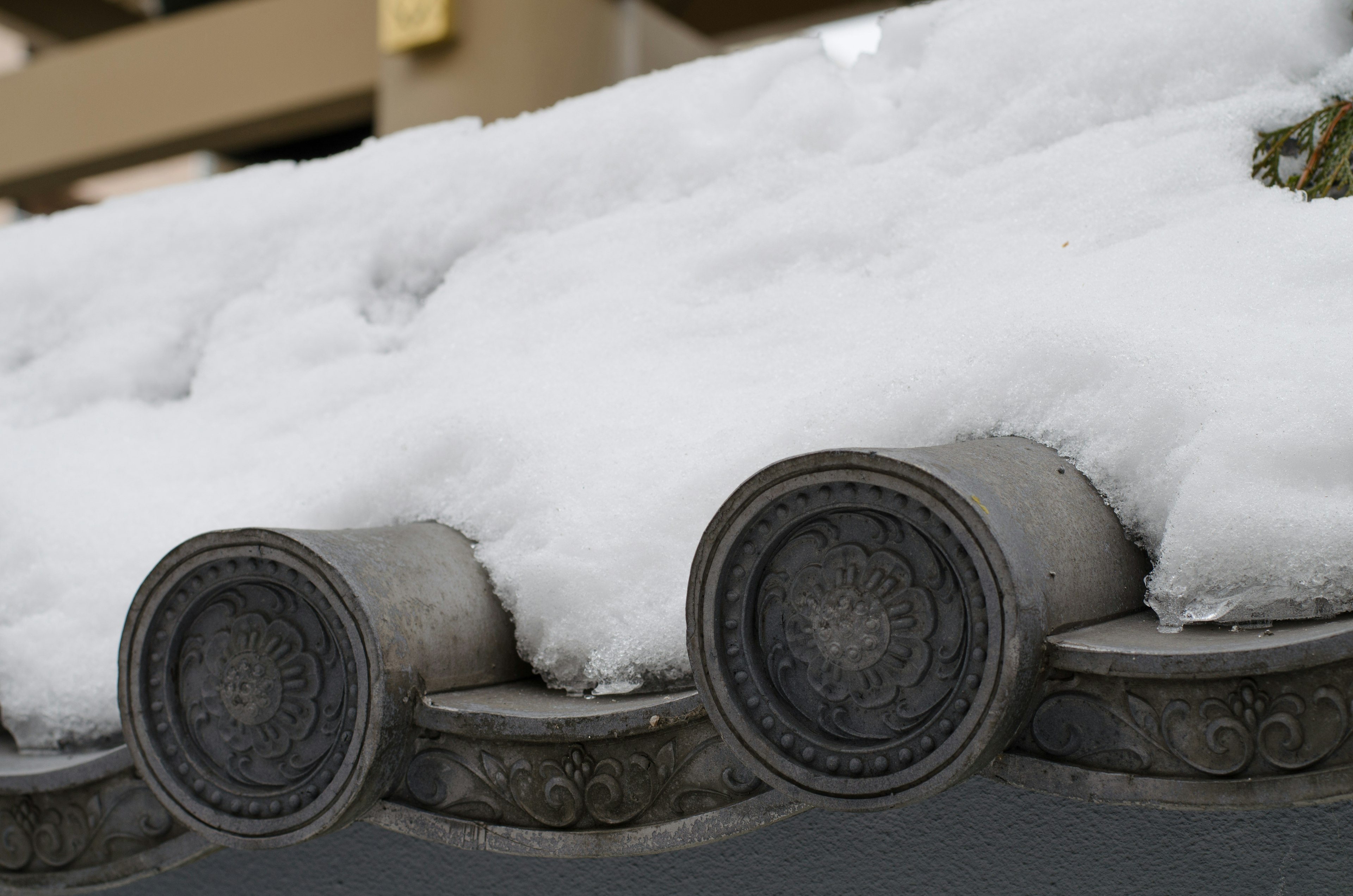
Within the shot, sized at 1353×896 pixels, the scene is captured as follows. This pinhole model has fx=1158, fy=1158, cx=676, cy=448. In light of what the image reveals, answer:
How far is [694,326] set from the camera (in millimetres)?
1557

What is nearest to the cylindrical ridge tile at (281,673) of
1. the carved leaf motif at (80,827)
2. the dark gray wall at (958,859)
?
the carved leaf motif at (80,827)

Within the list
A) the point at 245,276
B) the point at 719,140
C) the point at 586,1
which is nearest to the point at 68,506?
the point at 245,276

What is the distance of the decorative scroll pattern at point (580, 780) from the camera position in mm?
1052

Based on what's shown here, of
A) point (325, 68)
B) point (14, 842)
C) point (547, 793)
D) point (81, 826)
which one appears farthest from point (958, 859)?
point (325, 68)

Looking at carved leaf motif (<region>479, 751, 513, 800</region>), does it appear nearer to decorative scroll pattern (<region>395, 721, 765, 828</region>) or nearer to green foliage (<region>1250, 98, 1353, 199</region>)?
decorative scroll pattern (<region>395, 721, 765, 828</region>)

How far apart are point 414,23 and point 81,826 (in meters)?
3.63

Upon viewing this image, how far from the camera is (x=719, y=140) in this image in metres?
1.78

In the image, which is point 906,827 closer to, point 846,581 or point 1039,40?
point 846,581

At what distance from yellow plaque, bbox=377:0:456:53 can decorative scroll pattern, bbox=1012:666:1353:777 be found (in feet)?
13.0

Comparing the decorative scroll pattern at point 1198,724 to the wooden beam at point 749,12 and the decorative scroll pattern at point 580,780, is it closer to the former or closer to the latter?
the decorative scroll pattern at point 580,780

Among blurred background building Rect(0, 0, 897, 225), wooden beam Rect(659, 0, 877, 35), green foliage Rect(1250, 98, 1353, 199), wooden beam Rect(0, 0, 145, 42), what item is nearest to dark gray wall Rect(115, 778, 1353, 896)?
green foliage Rect(1250, 98, 1353, 199)

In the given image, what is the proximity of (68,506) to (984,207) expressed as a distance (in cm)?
134

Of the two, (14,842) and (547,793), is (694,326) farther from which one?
(14,842)

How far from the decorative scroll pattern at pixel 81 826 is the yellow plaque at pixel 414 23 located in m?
3.48
